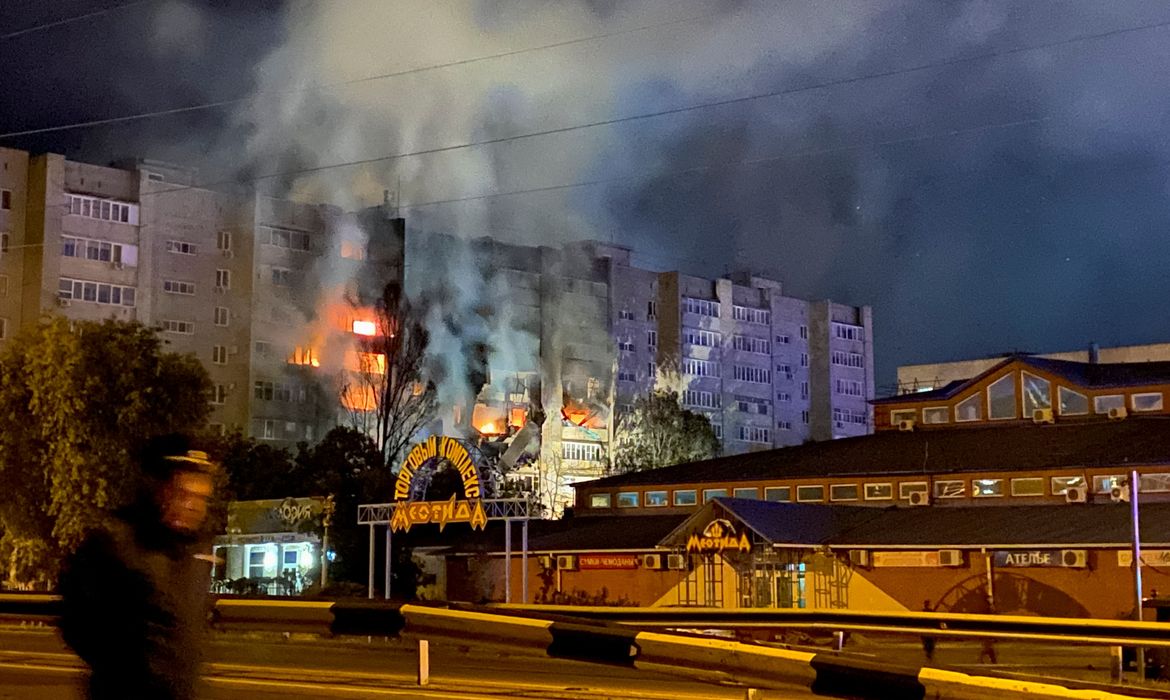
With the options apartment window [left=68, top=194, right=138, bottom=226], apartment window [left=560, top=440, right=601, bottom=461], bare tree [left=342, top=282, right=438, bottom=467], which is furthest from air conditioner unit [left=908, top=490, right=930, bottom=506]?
apartment window [left=560, top=440, right=601, bottom=461]

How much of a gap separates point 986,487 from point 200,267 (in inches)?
2307

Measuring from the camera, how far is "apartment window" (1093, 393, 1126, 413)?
56562 millimetres

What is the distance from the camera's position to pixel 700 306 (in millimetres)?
126250

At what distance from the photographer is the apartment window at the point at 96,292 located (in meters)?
88.9

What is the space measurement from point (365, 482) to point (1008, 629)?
179 feet

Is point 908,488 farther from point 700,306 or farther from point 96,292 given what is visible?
point 700,306

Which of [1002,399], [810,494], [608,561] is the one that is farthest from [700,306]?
[608,561]

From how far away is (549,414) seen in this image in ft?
372

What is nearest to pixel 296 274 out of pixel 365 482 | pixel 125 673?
pixel 365 482

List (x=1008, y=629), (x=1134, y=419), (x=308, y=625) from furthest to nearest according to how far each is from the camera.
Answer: (x=1134, y=419), (x=1008, y=629), (x=308, y=625)

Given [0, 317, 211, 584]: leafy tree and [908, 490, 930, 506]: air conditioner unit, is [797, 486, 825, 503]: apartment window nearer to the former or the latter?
[908, 490, 930, 506]: air conditioner unit

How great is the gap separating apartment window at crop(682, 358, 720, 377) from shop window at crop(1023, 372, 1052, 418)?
217ft

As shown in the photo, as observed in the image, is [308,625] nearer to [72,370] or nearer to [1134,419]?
[72,370]

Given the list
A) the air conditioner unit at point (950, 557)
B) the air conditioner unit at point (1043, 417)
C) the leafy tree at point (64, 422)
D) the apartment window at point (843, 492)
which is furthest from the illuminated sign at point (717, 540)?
the leafy tree at point (64, 422)
